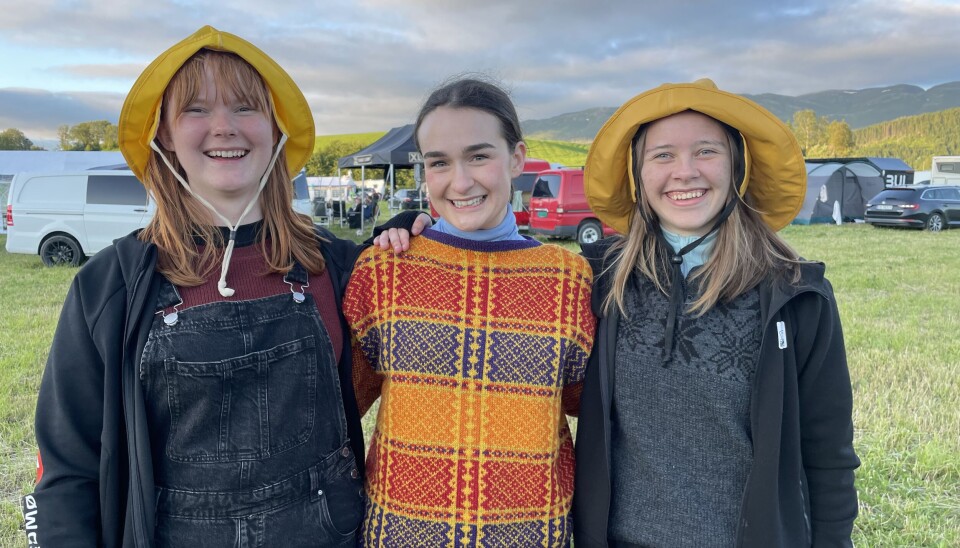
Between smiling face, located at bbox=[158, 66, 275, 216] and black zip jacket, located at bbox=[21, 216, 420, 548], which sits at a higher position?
smiling face, located at bbox=[158, 66, 275, 216]

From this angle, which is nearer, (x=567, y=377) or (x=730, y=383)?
(x=730, y=383)

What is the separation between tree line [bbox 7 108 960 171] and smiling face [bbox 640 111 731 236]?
26516 mm

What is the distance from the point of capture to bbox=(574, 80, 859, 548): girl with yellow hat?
1.64 metres

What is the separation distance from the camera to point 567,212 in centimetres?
1371

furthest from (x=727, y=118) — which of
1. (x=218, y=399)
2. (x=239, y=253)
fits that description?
(x=218, y=399)

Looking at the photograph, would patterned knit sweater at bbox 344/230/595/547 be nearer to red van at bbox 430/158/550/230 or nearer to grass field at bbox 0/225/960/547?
grass field at bbox 0/225/960/547

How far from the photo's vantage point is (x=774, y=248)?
5.91ft

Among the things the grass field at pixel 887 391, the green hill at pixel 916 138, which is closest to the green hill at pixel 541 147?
the green hill at pixel 916 138

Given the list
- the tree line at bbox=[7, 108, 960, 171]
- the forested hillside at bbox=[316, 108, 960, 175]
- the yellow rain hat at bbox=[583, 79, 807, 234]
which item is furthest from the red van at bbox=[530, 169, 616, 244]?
the forested hillside at bbox=[316, 108, 960, 175]

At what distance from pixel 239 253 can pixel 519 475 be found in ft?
3.27

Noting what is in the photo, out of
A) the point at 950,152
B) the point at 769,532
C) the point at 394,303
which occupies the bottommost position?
the point at 769,532

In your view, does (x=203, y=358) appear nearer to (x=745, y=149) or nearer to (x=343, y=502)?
(x=343, y=502)

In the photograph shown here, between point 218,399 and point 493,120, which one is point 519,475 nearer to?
point 218,399

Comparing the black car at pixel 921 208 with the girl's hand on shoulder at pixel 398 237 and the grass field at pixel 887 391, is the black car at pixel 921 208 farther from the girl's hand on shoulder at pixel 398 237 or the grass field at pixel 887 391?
the girl's hand on shoulder at pixel 398 237
